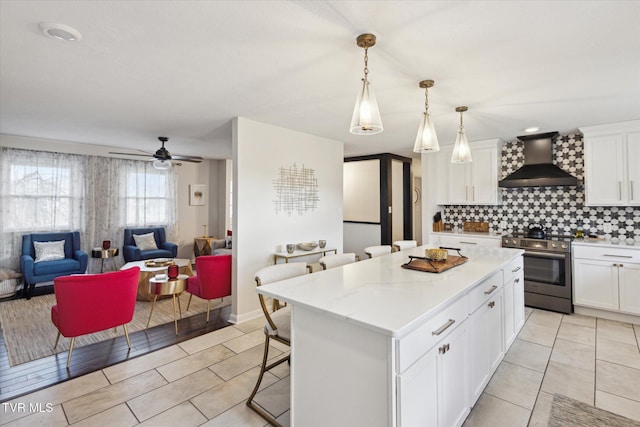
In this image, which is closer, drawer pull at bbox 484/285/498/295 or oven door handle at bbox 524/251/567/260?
drawer pull at bbox 484/285/498/295

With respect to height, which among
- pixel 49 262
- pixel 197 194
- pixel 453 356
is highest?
pixel 197 194

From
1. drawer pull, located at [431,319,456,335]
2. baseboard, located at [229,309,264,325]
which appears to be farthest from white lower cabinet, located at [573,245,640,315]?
baseboard, located at [229,309,264,325]

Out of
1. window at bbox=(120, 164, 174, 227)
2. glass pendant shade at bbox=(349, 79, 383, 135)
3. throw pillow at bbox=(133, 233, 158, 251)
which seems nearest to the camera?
glass pendant shade at bbox=(349, 79, 383, 135)

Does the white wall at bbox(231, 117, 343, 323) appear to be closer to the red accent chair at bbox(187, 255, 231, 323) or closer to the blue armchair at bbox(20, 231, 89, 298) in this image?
the red accent chair at bbox(187, 255, 231, 323)

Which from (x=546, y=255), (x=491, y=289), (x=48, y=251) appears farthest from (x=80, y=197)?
(x=546, y=255)

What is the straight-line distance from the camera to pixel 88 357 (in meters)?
2.85

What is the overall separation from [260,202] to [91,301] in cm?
201

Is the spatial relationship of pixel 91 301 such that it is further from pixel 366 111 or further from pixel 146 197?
pixel 146 197

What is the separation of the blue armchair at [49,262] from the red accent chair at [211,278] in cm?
263

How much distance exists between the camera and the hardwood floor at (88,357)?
243 cm

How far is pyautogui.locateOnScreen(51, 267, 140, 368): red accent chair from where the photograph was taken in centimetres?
257

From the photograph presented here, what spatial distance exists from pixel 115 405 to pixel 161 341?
1048mm

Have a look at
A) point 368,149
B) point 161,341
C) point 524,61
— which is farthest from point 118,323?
point 368,149

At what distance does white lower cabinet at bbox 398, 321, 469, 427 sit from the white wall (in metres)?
2.62
